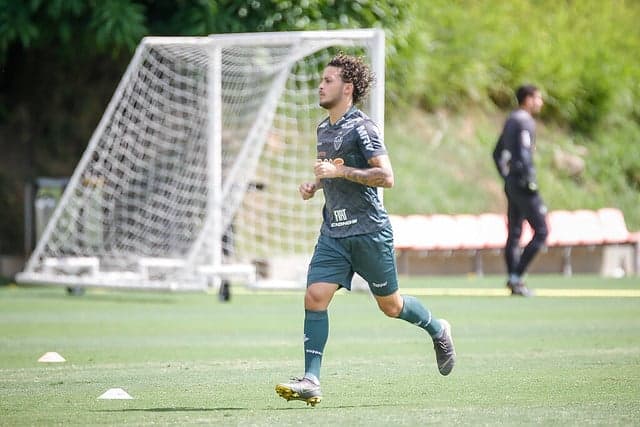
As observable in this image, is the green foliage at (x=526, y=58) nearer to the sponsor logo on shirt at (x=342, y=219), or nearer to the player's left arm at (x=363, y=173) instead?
the sponsor logo on shirt at (x=342, y=219)

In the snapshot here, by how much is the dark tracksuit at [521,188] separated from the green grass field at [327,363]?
0.56 metres

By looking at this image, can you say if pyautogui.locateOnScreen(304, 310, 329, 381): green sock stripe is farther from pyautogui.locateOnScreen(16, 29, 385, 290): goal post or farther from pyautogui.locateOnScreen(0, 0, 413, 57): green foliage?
pyautogui.locateOnScreen(0, 0, 413, 57): green foliage

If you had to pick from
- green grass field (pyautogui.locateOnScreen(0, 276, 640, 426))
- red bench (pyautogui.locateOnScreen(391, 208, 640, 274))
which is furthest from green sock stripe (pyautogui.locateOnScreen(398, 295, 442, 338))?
red bench (pyautogui.locateOnScreen(391, 208, 640, 274))

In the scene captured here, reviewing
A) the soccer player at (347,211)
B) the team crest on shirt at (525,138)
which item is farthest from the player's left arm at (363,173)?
the team crest on shirt at (525,138)

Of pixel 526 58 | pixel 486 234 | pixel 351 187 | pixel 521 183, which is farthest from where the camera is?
pixel 526 58

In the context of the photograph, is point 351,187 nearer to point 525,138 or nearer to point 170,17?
point 525,138

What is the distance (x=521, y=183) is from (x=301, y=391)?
961 cm

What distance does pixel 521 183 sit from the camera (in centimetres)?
1669

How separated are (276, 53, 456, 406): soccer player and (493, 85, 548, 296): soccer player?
8.65 meters

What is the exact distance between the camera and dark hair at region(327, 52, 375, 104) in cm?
808

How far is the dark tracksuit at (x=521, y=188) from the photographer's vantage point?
1662 centimetres

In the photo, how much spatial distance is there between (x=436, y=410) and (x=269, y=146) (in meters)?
14.8

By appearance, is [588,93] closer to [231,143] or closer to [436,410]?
[231,143]

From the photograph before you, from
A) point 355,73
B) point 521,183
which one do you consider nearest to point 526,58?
point 521,183
